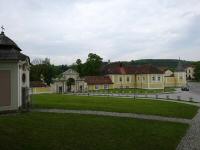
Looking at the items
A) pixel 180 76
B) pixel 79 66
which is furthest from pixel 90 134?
pixel 180 76

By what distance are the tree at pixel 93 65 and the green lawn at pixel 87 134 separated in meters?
78.0

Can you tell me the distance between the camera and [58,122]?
20.4 meters

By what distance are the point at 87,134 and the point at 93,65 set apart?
83.6 meters

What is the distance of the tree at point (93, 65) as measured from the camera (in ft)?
329

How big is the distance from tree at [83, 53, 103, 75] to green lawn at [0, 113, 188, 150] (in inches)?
3073

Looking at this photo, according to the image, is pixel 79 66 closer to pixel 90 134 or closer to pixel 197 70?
pixel 197 70

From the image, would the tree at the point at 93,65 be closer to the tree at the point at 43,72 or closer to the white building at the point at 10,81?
the tree at the point at 43,72

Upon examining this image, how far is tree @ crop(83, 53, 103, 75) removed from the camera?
329 ft

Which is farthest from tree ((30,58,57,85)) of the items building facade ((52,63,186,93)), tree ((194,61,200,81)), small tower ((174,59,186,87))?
tree ((194,61,200,81))

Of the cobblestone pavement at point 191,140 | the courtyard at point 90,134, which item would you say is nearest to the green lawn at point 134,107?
the courtyard at point 90,134

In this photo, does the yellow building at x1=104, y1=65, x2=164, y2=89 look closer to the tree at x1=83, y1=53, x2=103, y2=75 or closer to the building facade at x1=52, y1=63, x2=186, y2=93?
the building facade at x1=52, y1=63, x2=186, y2=93

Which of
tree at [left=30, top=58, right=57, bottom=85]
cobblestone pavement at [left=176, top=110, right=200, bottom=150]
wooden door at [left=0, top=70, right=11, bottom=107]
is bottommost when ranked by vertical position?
cobblestone pavement at [left=176, top=110, right=200, bottom=150]

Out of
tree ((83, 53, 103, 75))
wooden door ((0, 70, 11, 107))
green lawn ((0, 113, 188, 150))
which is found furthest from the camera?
tree ((83, 53, 103, 75))

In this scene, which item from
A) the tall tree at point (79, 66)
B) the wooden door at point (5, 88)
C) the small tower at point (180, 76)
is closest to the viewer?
the wooden door at point (5, 88)
